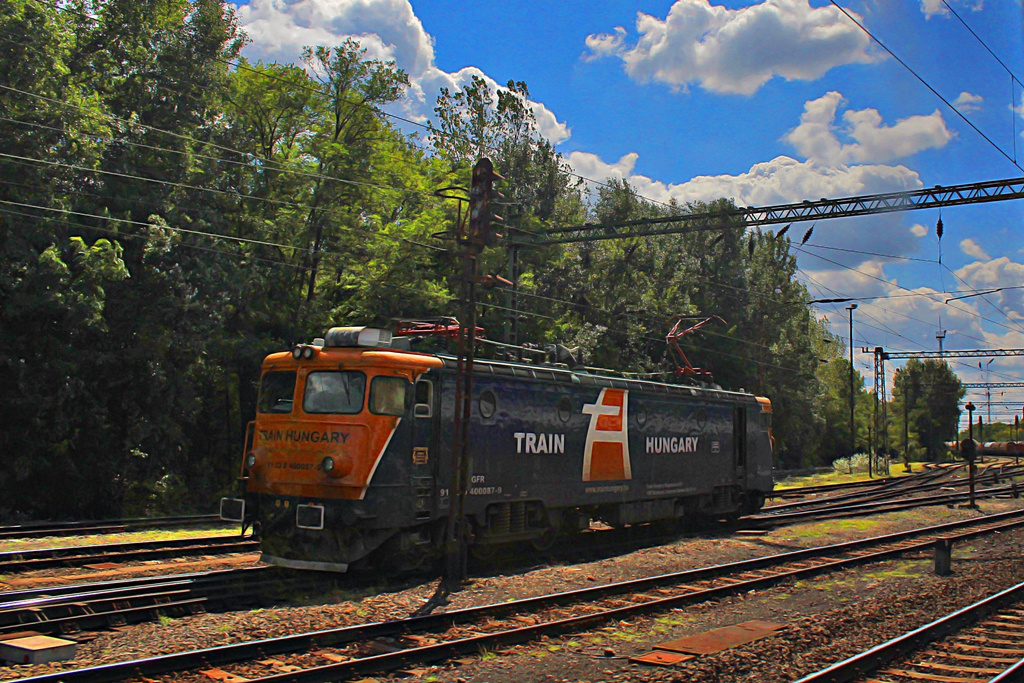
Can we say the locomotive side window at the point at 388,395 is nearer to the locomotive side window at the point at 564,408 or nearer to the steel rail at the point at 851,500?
the locomotive side window at the point at 564,408

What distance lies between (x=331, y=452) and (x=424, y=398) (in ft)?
5.81

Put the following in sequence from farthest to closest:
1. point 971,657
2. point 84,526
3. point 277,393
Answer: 1. point 84,526
2. point 277,393
3. point 971,657

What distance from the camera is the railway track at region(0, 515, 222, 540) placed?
18.0 meters

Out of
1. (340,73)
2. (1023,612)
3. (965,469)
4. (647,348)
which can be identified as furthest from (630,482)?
(965,469)

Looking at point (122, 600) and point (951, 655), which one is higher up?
point (122, 600)

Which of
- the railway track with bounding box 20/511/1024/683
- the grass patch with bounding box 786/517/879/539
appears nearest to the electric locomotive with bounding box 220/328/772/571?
the railway track with bounding box 20/511/1024/683

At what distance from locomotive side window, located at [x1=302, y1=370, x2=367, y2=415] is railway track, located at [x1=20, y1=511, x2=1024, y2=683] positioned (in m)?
3.67

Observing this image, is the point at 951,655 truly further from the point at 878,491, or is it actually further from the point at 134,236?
the point at 878,491

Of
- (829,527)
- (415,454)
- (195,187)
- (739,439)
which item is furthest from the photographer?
(195,187)

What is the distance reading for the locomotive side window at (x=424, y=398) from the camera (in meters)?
13.4

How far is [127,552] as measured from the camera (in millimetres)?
15195

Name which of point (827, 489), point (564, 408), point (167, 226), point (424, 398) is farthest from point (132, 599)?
point (827, 489)

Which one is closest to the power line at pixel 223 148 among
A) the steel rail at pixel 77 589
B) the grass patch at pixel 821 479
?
the steel rail at pixel 77 589

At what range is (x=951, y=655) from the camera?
9.48 m
